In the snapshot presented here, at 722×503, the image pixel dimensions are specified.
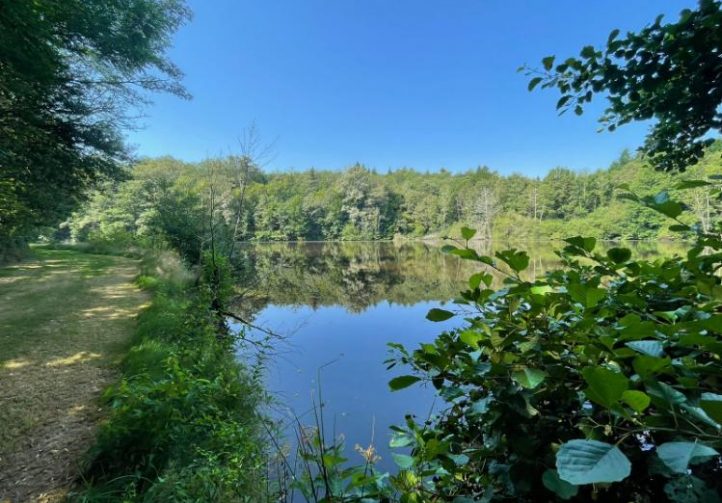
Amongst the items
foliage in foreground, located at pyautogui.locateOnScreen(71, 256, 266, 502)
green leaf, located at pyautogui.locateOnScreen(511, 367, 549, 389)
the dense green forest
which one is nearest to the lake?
green leaf, located at pyautogui.locateOnScreen(511, 367, 549, 389)

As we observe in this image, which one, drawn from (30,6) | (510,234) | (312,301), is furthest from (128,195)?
(510,234)

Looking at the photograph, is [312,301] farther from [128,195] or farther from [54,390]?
[128,195]

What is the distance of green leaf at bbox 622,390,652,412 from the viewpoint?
37 centimetres

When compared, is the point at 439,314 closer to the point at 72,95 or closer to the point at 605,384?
the point at 605,384

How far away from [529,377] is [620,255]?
0.47 m

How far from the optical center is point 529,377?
0.55 m

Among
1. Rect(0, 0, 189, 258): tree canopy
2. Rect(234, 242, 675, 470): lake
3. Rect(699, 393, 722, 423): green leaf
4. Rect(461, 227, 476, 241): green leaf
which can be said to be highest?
Rect(0, 0, 189, 258): tree canopy

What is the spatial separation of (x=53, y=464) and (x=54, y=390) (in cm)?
133

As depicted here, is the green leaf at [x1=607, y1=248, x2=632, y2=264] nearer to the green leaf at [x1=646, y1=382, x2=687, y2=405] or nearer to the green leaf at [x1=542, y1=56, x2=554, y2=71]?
the green leaf at [x1=646, y1=382, x2=687, y2=405]

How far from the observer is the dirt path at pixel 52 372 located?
248 cm

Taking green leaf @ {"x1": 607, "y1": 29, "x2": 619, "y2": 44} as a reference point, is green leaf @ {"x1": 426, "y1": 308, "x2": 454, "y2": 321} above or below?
below

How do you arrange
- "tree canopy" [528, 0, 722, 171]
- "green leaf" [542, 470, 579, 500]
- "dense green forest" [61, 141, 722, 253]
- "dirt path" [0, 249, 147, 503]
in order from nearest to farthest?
"green leaf" [542, 470, 579, 500], "tree canopy" [528, 0, 722, 171], "dirt path" [0, 249, 147, 503], "dense green forest" [61, 141, 722, 253]

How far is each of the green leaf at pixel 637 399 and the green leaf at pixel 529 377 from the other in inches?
5.5

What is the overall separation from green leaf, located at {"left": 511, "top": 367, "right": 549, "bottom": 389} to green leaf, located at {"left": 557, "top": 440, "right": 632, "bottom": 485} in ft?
0.49
